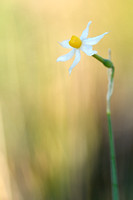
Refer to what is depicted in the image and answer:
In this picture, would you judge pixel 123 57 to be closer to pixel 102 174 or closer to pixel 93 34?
pixel 93 34

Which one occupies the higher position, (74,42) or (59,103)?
(74,42)

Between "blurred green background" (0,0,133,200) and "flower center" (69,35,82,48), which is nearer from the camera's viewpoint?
"flower center" (69,35,82,48)

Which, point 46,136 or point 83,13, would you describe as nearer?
point 46,136

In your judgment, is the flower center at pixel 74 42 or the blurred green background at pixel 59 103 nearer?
the flower center at pixel 74 42

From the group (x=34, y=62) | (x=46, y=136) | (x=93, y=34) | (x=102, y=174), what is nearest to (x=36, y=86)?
(x=34, y=62)

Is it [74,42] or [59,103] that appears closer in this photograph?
[74,42]

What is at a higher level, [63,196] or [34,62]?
[34,62]

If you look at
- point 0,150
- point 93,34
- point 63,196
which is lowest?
point 63,196
